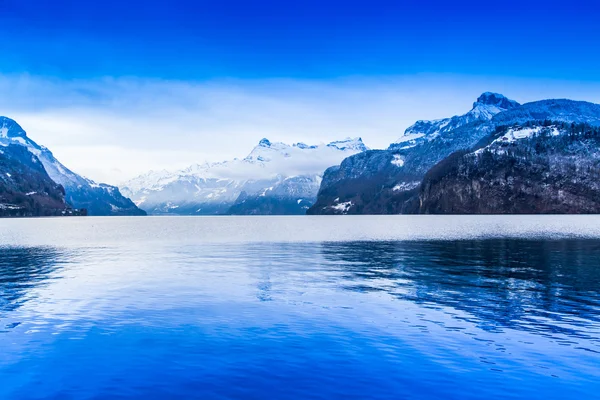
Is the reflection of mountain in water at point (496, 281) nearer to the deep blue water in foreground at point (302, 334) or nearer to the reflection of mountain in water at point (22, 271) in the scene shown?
the deep blue water in foreground at point (302, 334)

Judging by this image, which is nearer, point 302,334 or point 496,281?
point 302,334

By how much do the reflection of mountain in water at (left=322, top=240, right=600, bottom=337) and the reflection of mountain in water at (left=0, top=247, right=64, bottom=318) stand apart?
35771 mm

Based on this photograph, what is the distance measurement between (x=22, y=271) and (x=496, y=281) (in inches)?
2632

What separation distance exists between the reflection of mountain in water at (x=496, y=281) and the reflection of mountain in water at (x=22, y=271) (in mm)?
35771

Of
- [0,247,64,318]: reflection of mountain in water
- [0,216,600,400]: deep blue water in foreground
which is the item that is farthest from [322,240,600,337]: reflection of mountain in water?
[0,247,64,318]: reflection of mountain in water

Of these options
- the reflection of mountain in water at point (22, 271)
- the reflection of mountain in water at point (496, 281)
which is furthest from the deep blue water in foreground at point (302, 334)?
the reflection of mountain in water at point (22, 271)

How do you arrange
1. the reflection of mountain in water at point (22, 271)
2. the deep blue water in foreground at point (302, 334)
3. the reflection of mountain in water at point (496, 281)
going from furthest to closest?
1. the reflection of mountain in water at point (22, 271)
2. the reflection of mountain in water at point (496, 281)
3. the deep blue water in foreground at point (302, 334)

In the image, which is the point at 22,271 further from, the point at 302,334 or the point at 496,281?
the point at 496,281

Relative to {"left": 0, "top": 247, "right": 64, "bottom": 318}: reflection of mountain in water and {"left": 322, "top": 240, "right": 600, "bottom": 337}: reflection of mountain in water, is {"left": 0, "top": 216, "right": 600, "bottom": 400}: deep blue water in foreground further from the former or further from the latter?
{"left": 0, "top": 247, "right": 64, "bottom": 318}: reflection of mountain in water

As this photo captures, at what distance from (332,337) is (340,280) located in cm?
2845

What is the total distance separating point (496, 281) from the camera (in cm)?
6294

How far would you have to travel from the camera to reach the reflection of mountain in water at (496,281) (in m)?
42.6

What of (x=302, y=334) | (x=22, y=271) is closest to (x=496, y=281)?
(x=302, y=334)

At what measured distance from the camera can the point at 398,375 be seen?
28406mm
